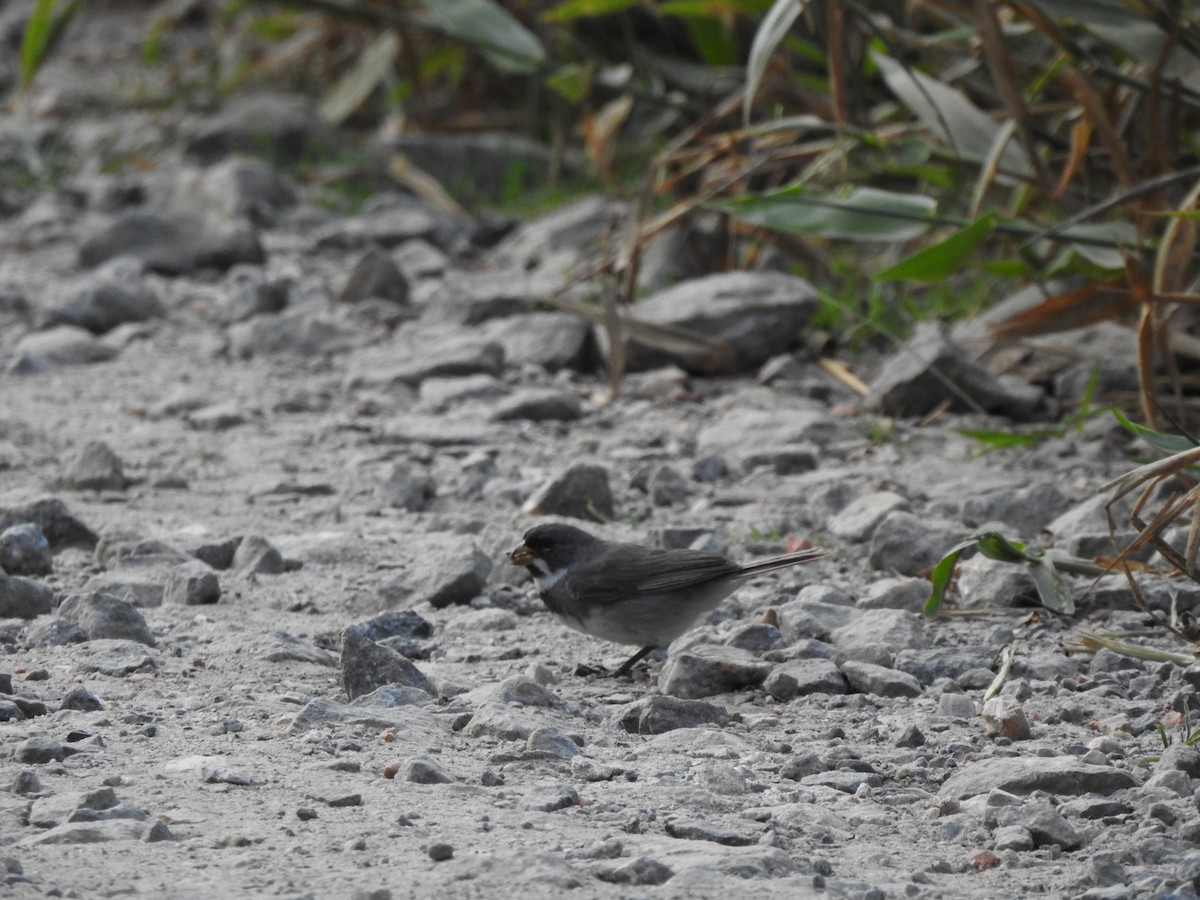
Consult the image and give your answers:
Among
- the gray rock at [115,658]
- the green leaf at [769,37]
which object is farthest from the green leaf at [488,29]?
the gray rock at [115,658]

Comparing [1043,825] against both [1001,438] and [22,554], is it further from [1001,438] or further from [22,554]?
[22,554]

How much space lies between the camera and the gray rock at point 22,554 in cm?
407

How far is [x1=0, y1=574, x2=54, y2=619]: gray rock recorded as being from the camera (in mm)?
3746

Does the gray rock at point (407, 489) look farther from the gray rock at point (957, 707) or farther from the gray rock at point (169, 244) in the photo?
the gray rock at point (169, 244)

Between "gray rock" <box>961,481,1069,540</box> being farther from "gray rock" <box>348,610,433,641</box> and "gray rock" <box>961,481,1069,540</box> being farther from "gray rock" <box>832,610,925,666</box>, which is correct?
"gray rock" <box>348,610,433,641</box>

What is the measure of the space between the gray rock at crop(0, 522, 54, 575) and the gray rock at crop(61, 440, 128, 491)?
86cm

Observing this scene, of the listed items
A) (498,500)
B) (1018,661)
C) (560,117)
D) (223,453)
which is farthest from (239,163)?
(1018,661)

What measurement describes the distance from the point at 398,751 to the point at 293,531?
1.75 metres

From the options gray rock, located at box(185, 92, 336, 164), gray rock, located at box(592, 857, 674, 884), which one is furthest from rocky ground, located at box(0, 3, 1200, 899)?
gray rock, located at box(185, 92, 336, 164)

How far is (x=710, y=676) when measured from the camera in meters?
3.57

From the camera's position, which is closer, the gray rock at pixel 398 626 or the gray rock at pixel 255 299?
the gray rock at pixel 398 626

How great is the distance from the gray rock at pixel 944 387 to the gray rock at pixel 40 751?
11.1 ft

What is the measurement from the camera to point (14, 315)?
7078mm

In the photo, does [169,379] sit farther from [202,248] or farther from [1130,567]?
[1130,567]
